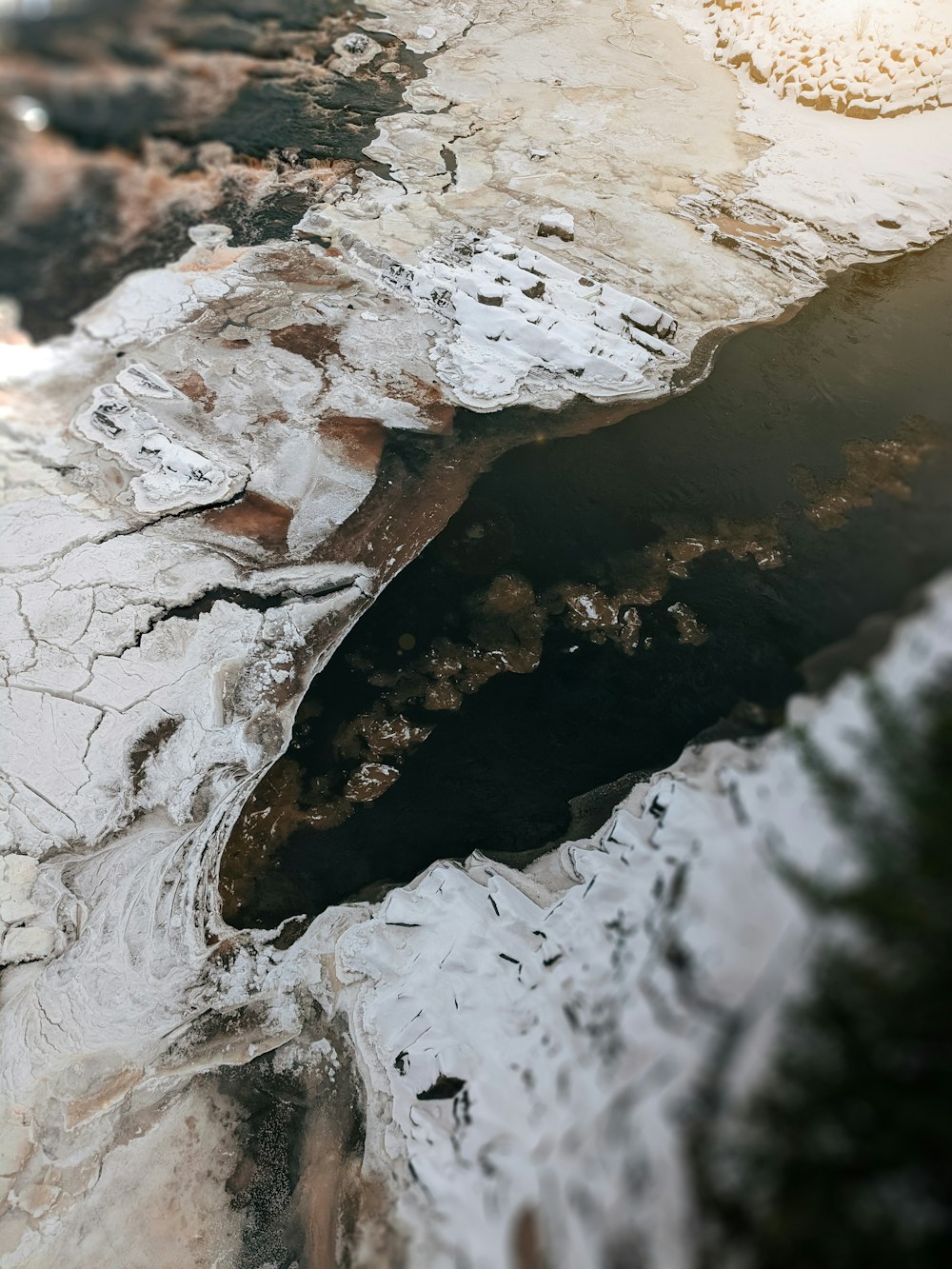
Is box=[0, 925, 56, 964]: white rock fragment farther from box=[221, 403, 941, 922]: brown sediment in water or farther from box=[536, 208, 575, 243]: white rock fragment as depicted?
box=[536, 208, 575, 243]: white rock fragment

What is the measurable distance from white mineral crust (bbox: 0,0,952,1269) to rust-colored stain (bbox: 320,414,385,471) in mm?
13

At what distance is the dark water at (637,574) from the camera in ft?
7.46

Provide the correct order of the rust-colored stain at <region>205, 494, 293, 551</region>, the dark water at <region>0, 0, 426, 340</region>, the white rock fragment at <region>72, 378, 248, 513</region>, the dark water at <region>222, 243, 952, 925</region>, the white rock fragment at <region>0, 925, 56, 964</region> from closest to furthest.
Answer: the dark water at <region>0, 0, 426, 340</region> → the white rock fragment at <region>0, 925, 56, 964</region> → the dark water at <region>222, 243, 952, 925</region> → the white rock fragment at <region>72, 378, 248, 513</region> → the rust-colored stain at <region>205, 494, 293, 551</region>

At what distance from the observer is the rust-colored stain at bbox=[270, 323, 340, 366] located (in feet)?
9.39

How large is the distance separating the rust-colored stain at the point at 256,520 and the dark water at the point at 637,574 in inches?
19.1

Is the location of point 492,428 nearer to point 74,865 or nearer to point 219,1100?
point 74,865

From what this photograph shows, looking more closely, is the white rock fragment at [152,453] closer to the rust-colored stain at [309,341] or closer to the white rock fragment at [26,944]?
the rust-colored stain at [309,341]

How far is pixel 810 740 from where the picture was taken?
1377mm

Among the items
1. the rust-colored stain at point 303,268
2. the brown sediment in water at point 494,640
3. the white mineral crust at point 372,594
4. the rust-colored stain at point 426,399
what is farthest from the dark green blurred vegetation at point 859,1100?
the rust-colored stain at point 303,268

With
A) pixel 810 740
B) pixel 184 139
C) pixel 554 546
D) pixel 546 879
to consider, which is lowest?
pixel 546 879

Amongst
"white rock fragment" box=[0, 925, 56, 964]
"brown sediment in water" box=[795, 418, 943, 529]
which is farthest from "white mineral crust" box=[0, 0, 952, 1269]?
"brown sediment in water" box=[795, 418, 943, 529]

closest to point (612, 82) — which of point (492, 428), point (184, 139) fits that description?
point (492, 428)

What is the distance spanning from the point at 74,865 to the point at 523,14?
5.18m

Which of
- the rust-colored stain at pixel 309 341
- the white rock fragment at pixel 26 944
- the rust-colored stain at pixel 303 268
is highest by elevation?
the rust-colored stain at pixel 303 268
